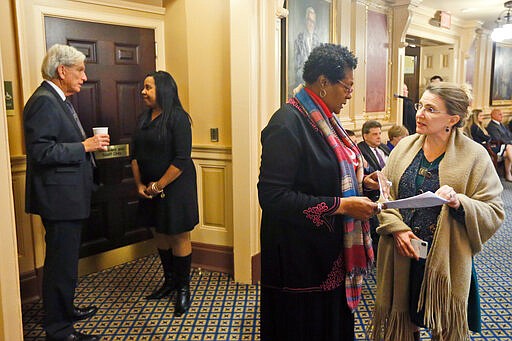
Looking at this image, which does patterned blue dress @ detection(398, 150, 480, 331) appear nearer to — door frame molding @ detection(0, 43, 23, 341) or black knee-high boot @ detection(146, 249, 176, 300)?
door frame molding @ detection(0, 43, 23, 341)

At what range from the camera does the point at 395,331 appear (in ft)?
6.78

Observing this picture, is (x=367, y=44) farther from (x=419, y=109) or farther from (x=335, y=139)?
(x=335, y=139)

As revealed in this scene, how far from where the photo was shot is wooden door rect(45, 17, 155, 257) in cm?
349

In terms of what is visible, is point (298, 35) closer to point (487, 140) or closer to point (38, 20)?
point (38, 20)

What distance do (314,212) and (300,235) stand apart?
137 millimetres

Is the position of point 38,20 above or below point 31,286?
above

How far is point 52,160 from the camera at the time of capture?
7.81ft

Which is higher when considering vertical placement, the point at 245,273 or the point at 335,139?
the point at 335,139

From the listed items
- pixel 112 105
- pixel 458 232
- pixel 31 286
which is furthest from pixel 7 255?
pixel 112 105

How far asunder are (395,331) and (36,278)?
8.02 ft

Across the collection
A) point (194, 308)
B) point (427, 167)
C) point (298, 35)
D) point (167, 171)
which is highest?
point (298, 35)

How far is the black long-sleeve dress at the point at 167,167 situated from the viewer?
2963 mm

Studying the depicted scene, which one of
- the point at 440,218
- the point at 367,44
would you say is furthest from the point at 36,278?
the point at 367,44

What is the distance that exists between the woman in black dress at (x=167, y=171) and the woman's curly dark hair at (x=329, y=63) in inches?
54.2
